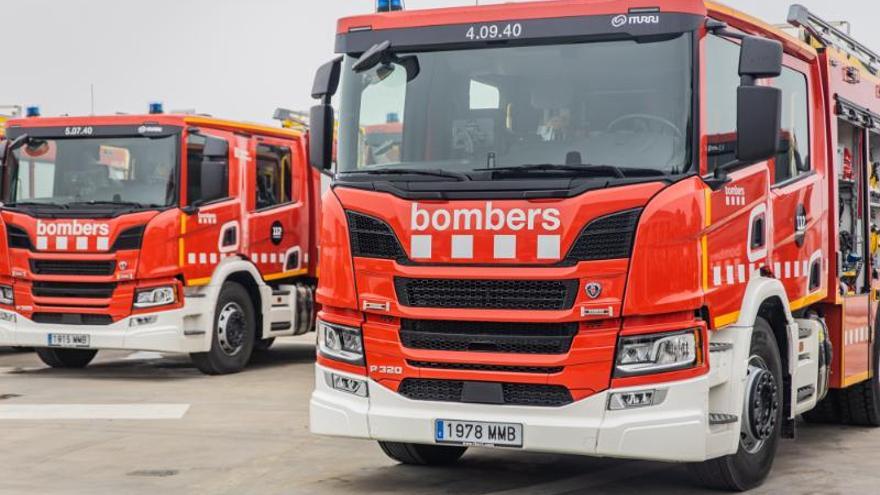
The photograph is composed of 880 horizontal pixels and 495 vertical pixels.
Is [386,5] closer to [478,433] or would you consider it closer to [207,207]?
[478,433]

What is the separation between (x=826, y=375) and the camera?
9.23 metres

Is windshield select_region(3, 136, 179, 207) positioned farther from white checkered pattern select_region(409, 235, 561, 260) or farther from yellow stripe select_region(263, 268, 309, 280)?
white checkered pattern select_region(409, 235, 561, 260)

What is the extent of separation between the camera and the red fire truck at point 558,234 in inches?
276

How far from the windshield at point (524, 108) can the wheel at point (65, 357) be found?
8.38 meters

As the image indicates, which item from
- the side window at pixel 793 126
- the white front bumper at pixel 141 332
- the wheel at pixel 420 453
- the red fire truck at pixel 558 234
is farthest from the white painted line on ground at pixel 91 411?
the side window at pixel 793 126

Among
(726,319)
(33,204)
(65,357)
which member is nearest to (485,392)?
(726,319)

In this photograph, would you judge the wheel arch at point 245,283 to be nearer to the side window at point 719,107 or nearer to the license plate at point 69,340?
the license plate at point 69,340

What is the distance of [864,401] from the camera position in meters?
10.5

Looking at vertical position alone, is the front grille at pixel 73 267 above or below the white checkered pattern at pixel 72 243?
below

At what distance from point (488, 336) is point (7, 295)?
821 cm

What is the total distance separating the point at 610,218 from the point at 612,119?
22.8 inches

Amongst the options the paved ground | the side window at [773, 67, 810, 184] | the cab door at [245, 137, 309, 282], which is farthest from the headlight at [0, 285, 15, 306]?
the side window at [773, 67, 810, 184]

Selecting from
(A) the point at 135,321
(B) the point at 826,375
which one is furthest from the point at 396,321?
(A) the point at 135,321

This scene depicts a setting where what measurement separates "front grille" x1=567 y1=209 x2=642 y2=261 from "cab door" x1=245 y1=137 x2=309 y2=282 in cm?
801
